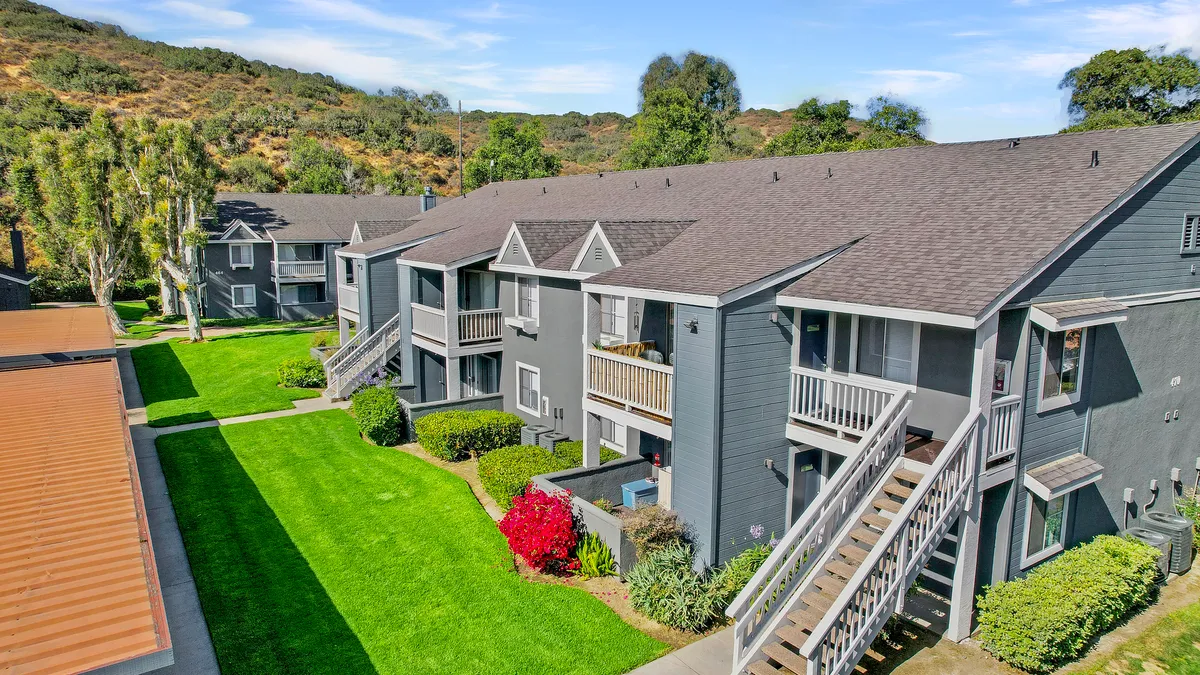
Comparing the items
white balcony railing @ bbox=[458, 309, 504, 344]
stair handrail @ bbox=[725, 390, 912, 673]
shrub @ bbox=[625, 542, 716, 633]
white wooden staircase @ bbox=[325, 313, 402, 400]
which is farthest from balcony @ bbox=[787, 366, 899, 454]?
white wooden staircase @ bbox=[325, 313, 402, 400]

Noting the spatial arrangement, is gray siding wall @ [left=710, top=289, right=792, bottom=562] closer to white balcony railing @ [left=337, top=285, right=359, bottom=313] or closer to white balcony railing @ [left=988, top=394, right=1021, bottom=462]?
white balcony railing @ [left=988, top=394, right=1021, bottom=462]

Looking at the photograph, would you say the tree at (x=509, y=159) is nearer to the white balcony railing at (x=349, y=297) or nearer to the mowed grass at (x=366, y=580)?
the white balcony railing at (x=349, y=297)

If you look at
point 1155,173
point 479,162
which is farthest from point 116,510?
point 479,162

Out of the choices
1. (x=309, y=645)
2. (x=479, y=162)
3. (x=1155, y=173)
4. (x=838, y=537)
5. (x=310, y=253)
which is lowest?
(x=309, y=645)

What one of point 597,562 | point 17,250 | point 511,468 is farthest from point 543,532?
point 17,250

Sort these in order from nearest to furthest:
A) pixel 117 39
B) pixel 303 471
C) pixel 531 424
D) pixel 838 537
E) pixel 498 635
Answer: pixel 838 537 → pixel 498 635 → pixel 303 471 → pixel 531 424 → pixel 117 39

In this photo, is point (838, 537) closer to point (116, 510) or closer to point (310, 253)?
point (116, 510)

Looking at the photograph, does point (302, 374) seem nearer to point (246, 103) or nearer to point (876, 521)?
point (876, 521)

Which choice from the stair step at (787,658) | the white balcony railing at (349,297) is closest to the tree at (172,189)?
the white balcony railing at (349,297)
